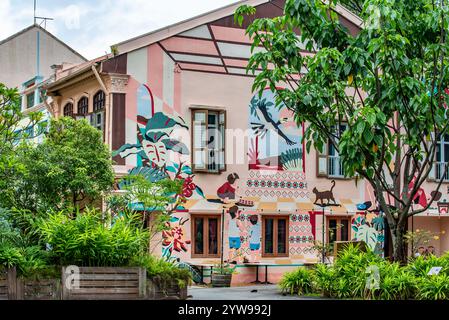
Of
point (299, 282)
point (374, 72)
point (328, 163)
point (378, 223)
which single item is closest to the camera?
point (374, 72)

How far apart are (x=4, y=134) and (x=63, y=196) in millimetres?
3833

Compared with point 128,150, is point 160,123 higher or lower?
higher

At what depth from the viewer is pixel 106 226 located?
62.5 ft

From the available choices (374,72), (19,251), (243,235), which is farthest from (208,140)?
(19,251)

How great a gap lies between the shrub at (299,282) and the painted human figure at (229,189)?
5.57 m

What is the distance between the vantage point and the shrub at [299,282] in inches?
813

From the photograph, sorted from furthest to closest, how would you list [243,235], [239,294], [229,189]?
[243,235] < [229,189] < [239,294]

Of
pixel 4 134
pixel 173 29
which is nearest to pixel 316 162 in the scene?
pixel 173 29

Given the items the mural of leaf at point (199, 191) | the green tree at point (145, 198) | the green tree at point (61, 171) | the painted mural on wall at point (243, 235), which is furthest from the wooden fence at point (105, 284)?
the painted mural on wall at point (243, 235)

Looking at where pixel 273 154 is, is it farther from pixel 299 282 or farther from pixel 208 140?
pixel 299 282

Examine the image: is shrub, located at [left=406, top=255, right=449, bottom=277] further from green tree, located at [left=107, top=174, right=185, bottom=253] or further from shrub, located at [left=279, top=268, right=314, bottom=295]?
green tree, located at [left=107, top=174, right=185, bottom=253]

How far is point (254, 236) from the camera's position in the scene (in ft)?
87.6

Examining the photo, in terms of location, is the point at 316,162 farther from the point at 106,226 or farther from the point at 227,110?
the point at 106,226

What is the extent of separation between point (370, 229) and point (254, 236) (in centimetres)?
434
